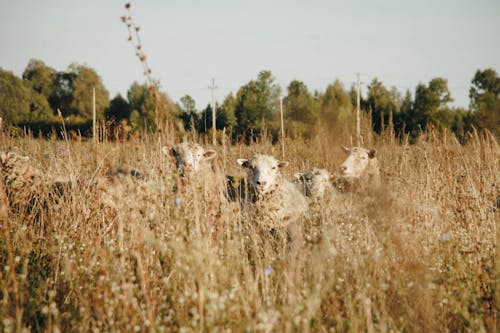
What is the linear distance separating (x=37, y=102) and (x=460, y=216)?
5774 cm

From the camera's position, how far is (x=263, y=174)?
578 centimetres

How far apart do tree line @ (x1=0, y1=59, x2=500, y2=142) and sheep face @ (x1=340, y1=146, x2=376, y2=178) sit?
1.32 metres

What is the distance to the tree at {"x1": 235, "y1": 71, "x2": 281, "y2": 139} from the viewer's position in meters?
25.2

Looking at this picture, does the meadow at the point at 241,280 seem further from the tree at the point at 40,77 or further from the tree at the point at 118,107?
the tree at the point at 40,77

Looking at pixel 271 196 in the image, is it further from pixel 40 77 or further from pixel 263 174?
pixel 40 77

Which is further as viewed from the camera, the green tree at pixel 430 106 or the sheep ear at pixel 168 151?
the green tree at pixel 430 106

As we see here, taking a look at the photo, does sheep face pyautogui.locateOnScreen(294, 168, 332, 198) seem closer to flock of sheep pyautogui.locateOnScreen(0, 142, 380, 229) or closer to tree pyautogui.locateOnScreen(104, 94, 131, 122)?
flock of sheep pyautogui.locateOnScreen(0, 142, 380, 229)

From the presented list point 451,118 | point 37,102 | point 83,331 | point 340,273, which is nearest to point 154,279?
point 83,331

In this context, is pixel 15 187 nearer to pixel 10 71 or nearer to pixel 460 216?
pixel 460 216

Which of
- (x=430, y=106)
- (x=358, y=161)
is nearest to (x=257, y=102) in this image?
(x=430, y=106)

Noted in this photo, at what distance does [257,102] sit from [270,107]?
1.12m

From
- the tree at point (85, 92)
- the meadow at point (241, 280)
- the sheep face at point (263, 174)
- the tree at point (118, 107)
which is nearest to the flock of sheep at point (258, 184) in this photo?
the sheep face at point (263, 174)

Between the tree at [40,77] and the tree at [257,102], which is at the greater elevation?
the tree at [40,77]

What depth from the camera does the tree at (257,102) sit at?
25.2 m
